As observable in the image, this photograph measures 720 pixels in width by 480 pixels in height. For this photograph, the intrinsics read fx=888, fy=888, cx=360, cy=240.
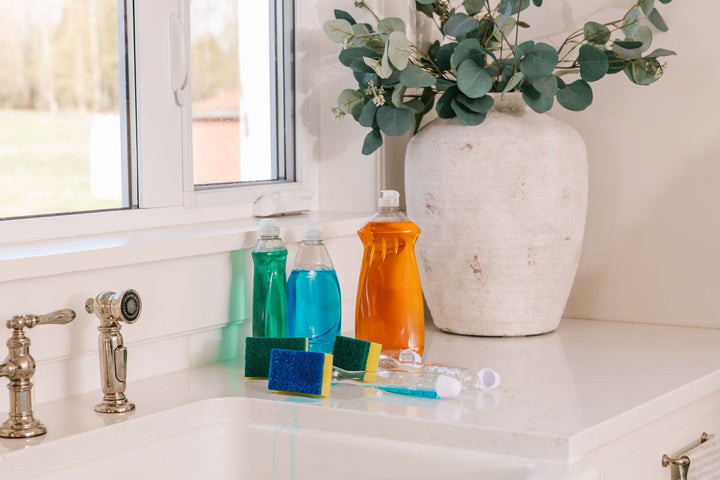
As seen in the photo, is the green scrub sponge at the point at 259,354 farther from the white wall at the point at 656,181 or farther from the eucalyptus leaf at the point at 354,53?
the white wall at the point at 656,181

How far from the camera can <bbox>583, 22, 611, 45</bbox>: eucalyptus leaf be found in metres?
1.35

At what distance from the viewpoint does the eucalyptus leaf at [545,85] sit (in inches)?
50.9

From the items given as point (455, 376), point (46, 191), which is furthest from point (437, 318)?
point (46, 191)

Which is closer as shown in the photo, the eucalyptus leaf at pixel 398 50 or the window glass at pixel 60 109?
the window glass at pixel 60 109

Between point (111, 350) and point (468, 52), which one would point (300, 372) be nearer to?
point (111, 350)

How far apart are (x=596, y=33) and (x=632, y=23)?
6 centimetres

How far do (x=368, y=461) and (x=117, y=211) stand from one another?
0.55 metres

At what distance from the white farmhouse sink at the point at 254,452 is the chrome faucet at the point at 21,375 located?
0.14 ft

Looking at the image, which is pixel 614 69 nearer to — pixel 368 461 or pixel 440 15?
pixel 440 15

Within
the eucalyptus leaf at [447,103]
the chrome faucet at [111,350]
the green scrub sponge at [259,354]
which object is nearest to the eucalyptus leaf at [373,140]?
the eucalyptus leaf at [447,103]

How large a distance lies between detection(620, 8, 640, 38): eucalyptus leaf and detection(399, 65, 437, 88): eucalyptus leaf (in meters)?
0.30

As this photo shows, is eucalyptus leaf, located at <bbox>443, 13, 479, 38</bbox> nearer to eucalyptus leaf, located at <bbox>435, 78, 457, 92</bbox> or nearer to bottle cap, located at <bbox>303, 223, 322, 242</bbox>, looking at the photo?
eucalyptus leaf, located at <bbox>435, 78, 457, 92</bbox>

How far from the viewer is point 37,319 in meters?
0.91

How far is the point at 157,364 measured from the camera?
117cm
